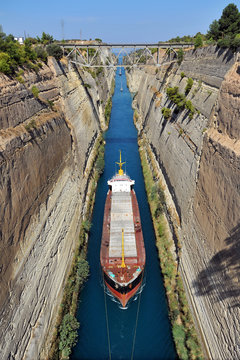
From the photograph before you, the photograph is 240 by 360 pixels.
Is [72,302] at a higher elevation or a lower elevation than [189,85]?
lower

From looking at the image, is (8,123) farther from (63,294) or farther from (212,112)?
(212,112)

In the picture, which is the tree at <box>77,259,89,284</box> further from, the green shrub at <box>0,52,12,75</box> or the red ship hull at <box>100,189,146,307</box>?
the green shrub at <box>0,52,12,75</box>

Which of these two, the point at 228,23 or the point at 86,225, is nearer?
the point at 228,23

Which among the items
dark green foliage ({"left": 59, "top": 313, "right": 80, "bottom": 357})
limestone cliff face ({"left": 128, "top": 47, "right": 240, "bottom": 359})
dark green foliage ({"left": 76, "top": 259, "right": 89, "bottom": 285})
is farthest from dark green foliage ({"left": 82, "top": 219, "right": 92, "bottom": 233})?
dark green foliage ({"left": 59, "top": 313, "right": 80, "bottom": 357})

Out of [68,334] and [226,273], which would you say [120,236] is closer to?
[68,334]

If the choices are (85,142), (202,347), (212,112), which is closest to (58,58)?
(85,142)

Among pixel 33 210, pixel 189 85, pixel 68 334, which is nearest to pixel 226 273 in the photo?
pixel 68 334

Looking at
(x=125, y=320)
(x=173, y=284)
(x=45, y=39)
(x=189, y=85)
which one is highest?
(x=45, y=39)
